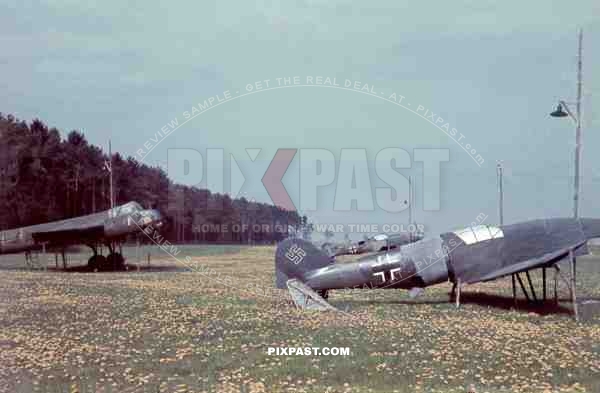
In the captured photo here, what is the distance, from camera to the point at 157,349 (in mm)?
8492

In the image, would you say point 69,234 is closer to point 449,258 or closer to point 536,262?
point 449,258

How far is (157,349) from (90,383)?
5.63 ft

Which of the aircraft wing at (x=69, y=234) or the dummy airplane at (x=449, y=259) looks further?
the aircraft wing at (x=69, y=234)

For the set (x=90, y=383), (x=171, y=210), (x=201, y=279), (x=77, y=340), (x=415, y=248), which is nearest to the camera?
(x=90, y=383)

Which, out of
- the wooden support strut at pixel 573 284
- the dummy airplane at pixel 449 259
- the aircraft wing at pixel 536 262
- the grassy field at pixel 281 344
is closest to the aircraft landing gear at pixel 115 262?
the grassy field at pixel 281 344

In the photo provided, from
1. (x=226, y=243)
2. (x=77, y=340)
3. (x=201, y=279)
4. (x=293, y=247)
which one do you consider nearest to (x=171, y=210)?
(x=226, y=243)

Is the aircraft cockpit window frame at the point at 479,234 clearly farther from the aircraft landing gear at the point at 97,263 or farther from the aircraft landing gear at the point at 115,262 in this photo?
the aircraft landing gear at the point at 97,263

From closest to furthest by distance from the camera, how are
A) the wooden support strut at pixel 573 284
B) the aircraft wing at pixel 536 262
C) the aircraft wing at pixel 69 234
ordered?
1. the wooden support strut at pixel 573 284
2. the aircraft wing at pixel 536 262
3. the aircraft wing at pixel 69 234

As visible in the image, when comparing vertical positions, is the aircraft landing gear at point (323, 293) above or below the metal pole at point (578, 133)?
below

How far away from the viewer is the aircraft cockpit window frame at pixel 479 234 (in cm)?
1370

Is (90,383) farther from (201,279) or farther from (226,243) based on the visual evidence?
(226,243)

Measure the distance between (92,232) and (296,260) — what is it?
55.9ft

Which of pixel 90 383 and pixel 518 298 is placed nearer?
pixel 90 383

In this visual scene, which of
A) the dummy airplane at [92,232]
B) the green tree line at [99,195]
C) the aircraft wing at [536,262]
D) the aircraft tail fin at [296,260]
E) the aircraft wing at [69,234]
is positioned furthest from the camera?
the green tree line at [99,195]
